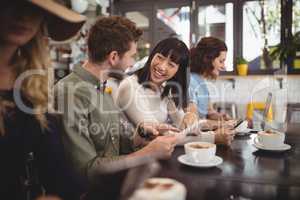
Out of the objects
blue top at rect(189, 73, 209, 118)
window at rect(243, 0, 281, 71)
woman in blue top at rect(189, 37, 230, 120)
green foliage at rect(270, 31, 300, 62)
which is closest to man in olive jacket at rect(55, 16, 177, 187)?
blue top at rect(189, 73, 209, 118)

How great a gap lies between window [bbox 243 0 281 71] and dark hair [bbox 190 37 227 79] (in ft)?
5.51

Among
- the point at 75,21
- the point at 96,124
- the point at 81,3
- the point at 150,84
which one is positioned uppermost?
the point at 81,3

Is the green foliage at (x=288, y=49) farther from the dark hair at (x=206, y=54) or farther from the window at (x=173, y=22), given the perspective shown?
the dark hair at (x=206, y=54)

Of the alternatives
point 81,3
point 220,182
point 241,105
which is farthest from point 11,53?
point 241,105

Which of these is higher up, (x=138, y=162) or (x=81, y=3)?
(x=81, y=3)

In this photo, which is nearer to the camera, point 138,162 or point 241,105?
point 138,162

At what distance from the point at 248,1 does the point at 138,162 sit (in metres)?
3.84

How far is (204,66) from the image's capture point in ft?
7.94

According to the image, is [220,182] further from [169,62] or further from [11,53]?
[169,62]

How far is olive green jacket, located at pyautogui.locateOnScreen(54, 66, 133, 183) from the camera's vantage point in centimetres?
101

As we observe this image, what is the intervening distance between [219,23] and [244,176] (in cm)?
342

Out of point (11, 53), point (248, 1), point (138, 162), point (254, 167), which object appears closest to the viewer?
point (138, 162)

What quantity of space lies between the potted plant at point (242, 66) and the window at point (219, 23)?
0.17m

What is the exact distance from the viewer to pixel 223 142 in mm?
1373
